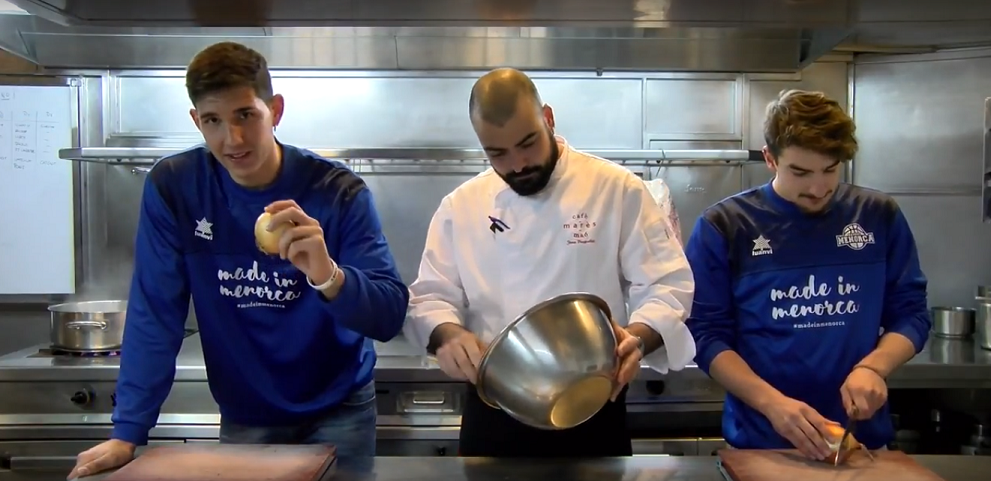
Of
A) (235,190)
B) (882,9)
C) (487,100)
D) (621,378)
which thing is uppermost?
(882,9)

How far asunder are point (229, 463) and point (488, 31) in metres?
1.55

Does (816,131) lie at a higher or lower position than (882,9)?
lower

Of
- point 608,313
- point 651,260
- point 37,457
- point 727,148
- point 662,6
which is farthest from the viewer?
point 727,148

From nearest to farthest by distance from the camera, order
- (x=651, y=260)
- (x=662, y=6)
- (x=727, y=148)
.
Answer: (x=651, y=260), (x=662, y=6), (x=727, y=148)

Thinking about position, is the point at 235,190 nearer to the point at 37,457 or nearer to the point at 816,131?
the point at 816,131

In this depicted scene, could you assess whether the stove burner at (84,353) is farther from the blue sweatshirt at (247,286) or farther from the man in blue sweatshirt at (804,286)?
the man in blue sweatshirt at (804,286)

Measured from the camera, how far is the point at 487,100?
1.15 m

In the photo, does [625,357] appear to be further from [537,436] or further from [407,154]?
[407,154]

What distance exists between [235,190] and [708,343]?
831mm

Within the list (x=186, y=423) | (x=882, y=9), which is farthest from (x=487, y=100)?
(x=186, y=423)

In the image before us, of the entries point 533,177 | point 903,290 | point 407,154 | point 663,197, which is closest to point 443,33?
point 407,154

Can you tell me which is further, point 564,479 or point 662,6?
point 662,6

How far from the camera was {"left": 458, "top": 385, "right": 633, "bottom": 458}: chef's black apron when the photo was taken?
1.30m

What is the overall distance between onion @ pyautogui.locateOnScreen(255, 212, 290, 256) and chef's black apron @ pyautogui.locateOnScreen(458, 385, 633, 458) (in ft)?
1.50
